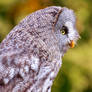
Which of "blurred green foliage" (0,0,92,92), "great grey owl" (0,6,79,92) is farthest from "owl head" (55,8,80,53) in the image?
"blurred green foliage" (0,0,92,92)

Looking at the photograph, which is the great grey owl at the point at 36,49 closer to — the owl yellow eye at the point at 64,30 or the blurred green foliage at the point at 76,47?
the owl yellow eye at the point at 64,30

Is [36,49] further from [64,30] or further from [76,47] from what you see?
[76,47]

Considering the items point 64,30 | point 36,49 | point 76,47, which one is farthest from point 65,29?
point 76,47

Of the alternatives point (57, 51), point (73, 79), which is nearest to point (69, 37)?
point (57, 51)

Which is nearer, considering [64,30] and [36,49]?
[36,49]

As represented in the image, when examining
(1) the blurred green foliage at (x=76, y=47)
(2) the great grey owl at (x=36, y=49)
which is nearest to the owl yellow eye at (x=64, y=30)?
(2) the great grey owl at (x=36, y=49)

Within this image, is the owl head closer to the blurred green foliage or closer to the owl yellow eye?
the owl yellow eye

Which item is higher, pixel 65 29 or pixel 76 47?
pixel 76 47

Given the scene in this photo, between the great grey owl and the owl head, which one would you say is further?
the owl head
